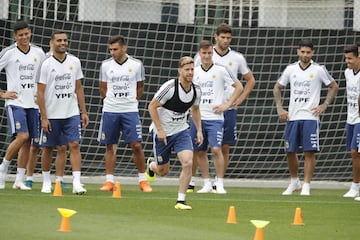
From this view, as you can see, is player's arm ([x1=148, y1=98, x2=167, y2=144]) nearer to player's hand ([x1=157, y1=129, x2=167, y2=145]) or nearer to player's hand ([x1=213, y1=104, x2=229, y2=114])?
player's hand ([x1=157, y1=129, x2=167, y2=145])

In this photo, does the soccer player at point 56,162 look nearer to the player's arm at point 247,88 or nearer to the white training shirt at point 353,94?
the player's arm at point 247,88

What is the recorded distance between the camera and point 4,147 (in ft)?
62.5

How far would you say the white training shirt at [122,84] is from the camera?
16.6 meters

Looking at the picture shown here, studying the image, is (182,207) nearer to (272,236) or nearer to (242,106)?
(272,236)

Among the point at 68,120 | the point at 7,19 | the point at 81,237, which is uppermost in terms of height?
the point at 7,19

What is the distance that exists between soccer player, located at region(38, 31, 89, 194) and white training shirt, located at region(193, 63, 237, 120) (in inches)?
75.4

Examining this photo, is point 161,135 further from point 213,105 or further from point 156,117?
point 213,105

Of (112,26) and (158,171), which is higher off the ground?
(112,26)

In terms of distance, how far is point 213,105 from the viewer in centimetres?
1664

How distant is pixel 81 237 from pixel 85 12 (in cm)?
973

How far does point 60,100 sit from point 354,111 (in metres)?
4.33

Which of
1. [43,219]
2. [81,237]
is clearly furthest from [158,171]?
[81,237]

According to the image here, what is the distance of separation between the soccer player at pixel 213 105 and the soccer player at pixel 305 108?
1003 mm

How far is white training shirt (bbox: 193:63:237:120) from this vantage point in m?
16.6
